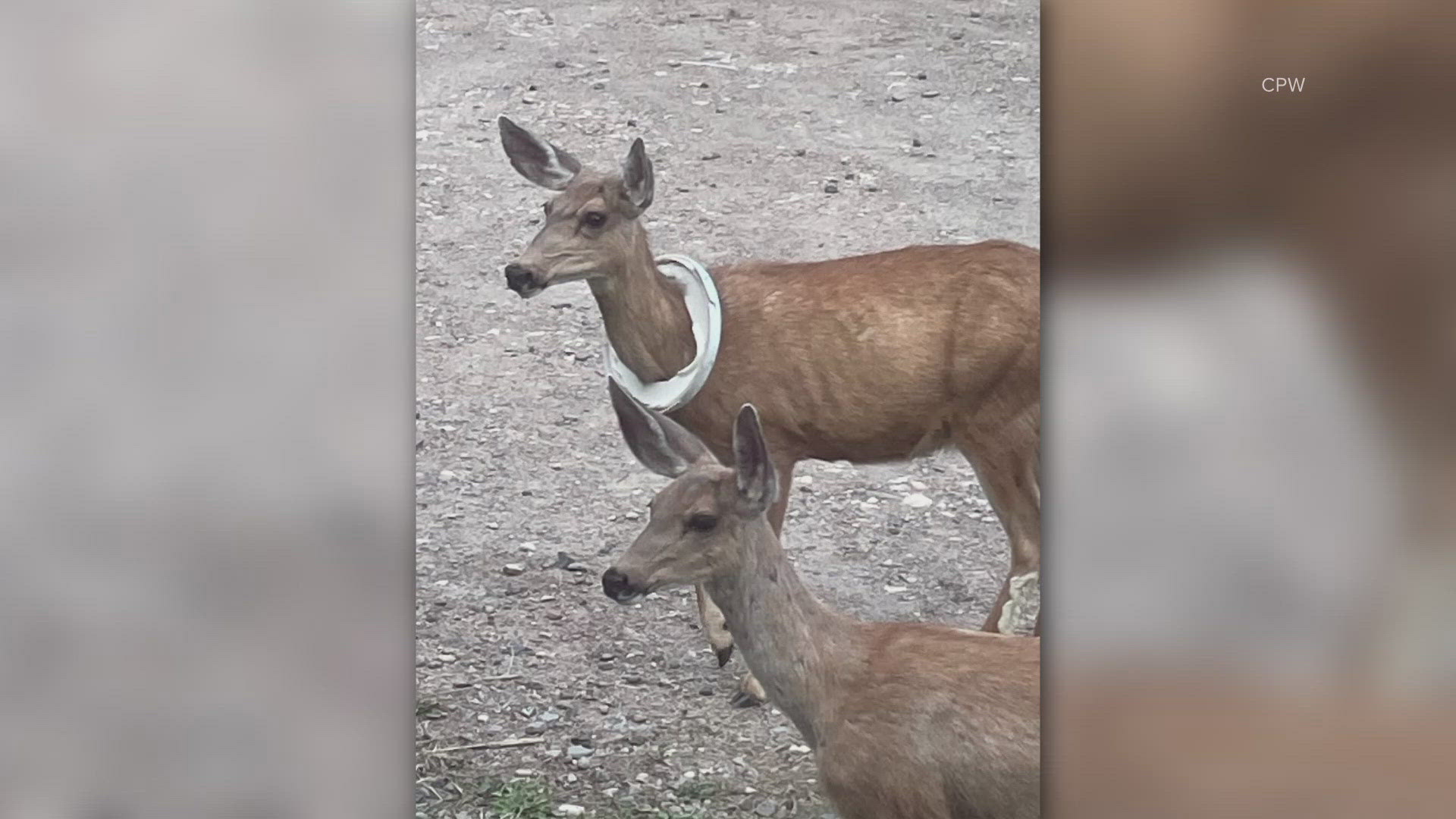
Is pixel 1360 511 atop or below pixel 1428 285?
below

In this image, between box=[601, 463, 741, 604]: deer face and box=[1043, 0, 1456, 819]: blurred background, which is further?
box=[1043, 0, 1456, 819]: blurred background

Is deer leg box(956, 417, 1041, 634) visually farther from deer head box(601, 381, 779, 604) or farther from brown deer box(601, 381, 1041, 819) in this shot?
deer head box(601, 381, 779, 604)

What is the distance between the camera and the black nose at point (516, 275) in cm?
172

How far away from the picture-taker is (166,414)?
1.73 meters

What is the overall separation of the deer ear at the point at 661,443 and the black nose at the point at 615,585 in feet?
0.44

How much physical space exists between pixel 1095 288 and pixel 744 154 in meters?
0.49

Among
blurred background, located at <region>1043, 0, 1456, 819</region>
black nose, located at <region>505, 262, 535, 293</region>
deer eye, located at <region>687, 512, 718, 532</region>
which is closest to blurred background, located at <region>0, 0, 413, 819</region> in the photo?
black nose, located at <region>505, 262, 535, 293</region>

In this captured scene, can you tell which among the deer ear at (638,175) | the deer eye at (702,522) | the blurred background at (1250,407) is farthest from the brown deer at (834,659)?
the deer ear at (638,175)

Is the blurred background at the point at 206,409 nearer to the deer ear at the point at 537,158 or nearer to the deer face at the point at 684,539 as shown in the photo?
Answer: the deer ear at the point at 537,158

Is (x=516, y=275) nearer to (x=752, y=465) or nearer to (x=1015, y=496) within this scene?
(x=752, y=465)

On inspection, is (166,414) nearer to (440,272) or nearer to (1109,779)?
(440,272)

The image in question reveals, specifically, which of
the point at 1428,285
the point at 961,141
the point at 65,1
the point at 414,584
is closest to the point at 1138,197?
the point at 961,141

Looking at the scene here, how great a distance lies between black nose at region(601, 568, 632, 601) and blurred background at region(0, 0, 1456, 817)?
0.86ft

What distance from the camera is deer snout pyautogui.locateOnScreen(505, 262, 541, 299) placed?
1724 mm
